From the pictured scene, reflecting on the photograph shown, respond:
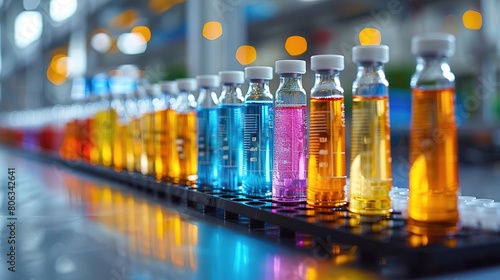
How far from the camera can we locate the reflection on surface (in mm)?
831

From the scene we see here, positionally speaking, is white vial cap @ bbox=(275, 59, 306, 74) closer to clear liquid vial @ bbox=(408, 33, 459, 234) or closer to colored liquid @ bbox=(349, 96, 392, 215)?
colored liquid @ bbox=(349, 96, 392, 215)

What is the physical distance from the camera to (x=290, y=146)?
1.24 m

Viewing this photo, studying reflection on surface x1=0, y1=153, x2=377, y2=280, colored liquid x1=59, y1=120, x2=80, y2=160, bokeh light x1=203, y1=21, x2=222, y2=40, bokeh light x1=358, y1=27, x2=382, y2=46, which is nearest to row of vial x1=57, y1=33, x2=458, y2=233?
reflection on surface x1=0, y1=153, x2=377, y2=280

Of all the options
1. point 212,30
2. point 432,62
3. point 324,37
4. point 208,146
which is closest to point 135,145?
point 208,146

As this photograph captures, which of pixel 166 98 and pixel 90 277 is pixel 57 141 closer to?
pixel 166 98

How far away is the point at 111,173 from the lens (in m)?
2.30

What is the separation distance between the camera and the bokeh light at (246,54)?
9.31ft

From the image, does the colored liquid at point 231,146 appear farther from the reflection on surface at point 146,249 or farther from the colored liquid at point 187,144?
the colored liquid at point 187,144

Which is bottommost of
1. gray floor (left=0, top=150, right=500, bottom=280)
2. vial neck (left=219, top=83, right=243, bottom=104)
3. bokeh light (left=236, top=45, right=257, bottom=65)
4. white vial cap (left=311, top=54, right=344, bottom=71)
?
gray floor (left=0, top=150, right=500, bottom=280)

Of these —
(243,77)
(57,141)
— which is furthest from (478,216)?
(57,141)

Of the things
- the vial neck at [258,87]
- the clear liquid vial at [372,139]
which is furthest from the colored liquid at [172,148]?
the clear liquid vial at [372,139]

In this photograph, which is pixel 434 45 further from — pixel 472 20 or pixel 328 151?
pixel 472 20

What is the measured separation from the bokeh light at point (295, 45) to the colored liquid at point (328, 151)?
239cm

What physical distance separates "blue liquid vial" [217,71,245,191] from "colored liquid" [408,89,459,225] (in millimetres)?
596
